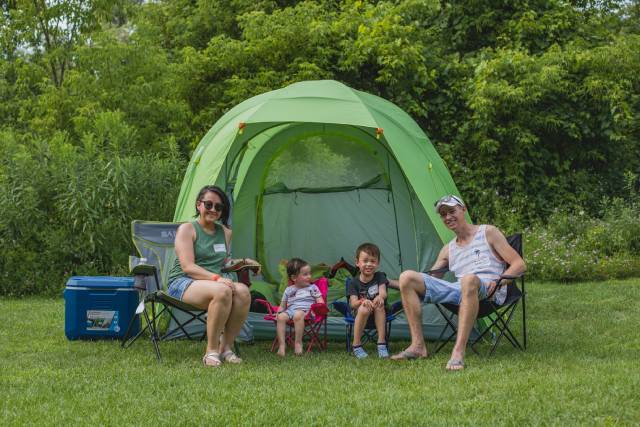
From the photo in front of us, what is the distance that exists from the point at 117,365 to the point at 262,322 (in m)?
1.23

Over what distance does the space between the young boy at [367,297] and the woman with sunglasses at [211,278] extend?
0.65m

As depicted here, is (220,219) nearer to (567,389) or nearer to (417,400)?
(417,400)

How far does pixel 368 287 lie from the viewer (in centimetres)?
482

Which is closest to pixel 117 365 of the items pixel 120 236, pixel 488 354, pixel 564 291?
pixel 488 354

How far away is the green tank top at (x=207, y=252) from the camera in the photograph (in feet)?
15.3

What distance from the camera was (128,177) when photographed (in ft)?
24.3

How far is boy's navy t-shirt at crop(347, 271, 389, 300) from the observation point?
4.79 m

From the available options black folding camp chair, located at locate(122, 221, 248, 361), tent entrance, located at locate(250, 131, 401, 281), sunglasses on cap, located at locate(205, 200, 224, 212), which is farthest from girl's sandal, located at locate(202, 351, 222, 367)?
tent entrance, located at locate(250, 131, 401, 281)

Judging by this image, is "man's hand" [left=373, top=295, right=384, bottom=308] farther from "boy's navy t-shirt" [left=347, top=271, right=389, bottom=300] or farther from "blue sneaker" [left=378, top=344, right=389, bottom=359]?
"blue sneaker" [left=378, top=344, right=389, bottom=359]

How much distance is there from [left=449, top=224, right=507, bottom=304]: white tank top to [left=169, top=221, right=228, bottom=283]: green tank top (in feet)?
4.33

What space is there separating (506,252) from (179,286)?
1789mm

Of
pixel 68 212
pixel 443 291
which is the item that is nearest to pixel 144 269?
pixel 443 291

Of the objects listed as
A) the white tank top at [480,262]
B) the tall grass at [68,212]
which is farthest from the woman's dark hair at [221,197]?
the tall grass at [68,212]

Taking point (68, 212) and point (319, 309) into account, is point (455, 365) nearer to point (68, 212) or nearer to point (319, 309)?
point (319, 309)
